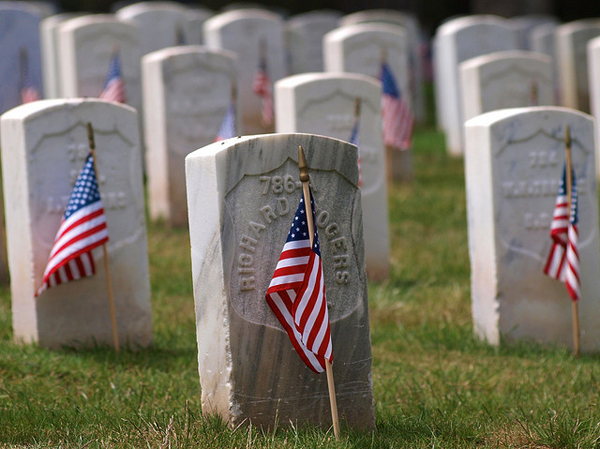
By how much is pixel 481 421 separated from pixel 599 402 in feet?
2.47

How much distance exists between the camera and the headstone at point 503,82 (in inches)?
384

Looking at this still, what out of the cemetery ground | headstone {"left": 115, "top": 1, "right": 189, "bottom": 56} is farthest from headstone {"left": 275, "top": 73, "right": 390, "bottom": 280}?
headstone {"left": 115, "top": 1, "right": 189, "bottom": 56}

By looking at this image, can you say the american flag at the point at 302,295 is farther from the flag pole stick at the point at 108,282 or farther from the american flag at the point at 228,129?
the american flag at the point at 228,129

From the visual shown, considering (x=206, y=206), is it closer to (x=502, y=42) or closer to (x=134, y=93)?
(x=134, y=93)

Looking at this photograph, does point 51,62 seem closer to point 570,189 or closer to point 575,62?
point 575,62

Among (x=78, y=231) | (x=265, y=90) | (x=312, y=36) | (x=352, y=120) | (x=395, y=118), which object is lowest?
(x=78, y=231)

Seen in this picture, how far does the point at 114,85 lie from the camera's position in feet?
34.0

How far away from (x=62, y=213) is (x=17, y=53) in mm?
7033

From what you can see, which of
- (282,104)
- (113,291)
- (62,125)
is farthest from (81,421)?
(282,104)

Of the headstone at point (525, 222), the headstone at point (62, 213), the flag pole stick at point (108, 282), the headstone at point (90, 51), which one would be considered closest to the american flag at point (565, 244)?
the headstone at point (525, 222)

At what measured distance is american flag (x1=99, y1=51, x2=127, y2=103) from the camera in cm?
1028

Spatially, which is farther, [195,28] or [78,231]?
[195,28]

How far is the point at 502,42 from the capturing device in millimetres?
13555

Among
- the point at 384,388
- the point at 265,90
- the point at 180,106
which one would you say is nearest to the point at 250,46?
the point at 265,90
